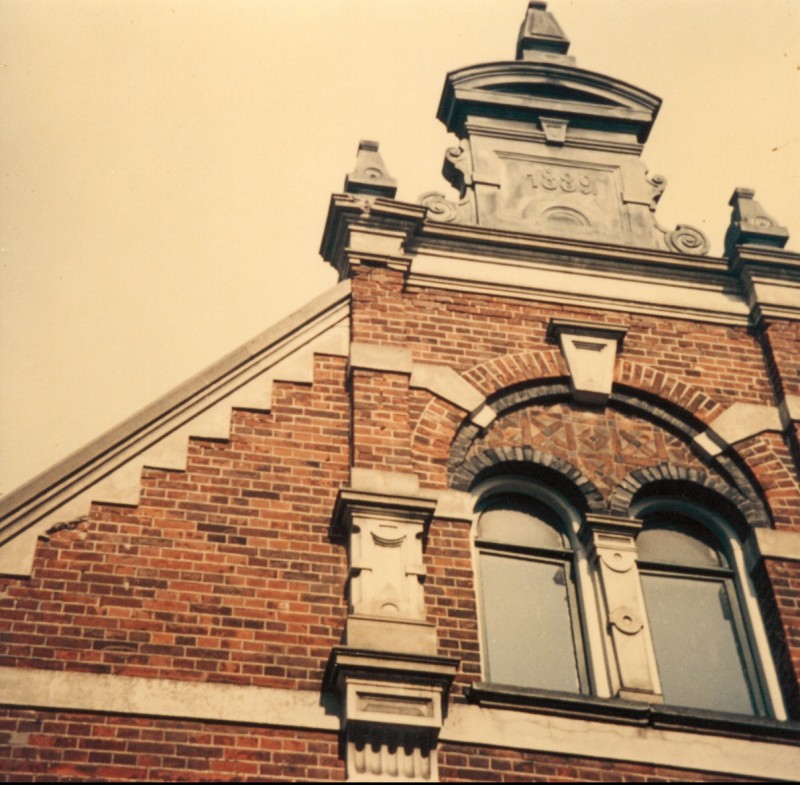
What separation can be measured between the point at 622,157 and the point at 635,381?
3172 millimetres

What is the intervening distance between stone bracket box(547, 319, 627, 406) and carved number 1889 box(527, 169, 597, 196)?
210cm

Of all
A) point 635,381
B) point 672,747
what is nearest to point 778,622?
point 672,747

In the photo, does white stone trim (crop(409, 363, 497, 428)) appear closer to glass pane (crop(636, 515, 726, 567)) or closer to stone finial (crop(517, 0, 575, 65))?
glass pane (crop(636, 515, 726, 567))

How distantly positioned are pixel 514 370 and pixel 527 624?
2261 millimetres

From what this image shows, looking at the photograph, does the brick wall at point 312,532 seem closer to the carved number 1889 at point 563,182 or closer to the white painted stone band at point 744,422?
the white painted stone band at point 744,422

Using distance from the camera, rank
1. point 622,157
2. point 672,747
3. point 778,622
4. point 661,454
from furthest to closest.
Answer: point 622,157
point 661,454
point 778,622
point 672,747

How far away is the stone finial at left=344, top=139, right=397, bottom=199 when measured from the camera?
45.0 ft

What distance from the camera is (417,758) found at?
9.70m

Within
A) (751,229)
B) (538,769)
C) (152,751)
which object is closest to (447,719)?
(538,769)

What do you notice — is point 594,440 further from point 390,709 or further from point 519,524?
point 390,709

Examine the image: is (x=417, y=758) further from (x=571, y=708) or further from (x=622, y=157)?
(x=622, y=157)

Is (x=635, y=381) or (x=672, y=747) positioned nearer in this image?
(x=672, y=747)

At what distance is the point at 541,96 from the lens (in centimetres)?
1537

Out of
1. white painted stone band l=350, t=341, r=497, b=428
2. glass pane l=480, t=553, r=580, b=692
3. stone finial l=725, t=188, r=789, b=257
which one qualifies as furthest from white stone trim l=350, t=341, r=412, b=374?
stone finial l=725, t=188, r=789, b=257
